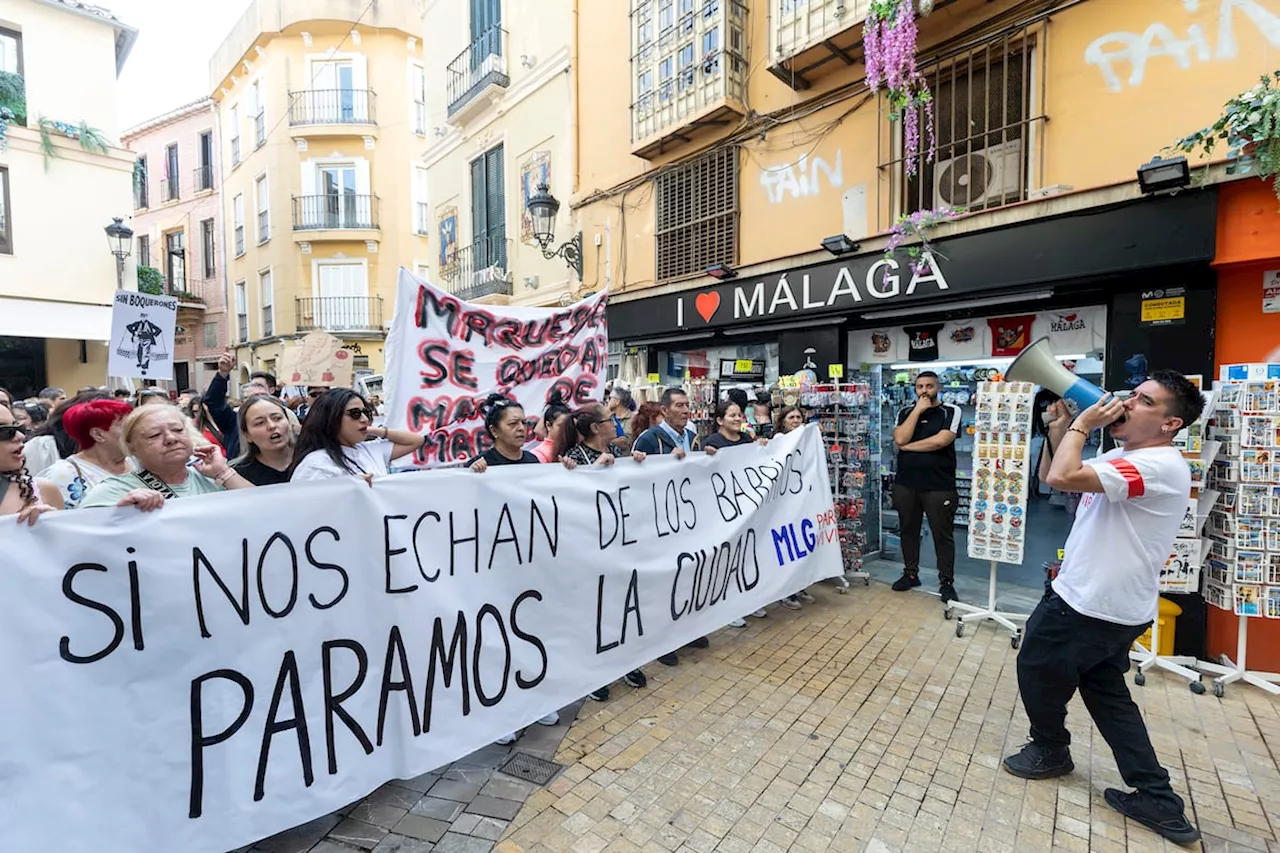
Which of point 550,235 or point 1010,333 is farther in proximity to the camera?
point 550,235

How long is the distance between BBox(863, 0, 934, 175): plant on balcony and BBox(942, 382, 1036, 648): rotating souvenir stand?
2.69 metres

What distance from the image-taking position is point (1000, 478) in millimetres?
4863

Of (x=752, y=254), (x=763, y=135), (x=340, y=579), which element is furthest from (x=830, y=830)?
(x=763, y=135)

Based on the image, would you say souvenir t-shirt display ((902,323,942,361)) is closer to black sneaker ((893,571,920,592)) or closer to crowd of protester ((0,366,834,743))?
black sneaker ((893,571,920,592))

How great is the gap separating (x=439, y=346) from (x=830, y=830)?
12.7 ft

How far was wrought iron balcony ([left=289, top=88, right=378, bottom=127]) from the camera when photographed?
21.2 metres

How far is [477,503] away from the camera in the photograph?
10.0ft

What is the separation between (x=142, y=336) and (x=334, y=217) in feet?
55.5

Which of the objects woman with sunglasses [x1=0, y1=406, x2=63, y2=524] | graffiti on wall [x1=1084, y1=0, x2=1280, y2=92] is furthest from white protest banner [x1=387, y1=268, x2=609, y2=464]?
graffiti on wall [x1=1084, y1=0, x2=1280, y2=92]

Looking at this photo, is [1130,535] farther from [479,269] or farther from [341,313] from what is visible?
[341,313]

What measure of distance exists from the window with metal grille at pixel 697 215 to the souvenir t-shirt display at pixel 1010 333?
330 cm

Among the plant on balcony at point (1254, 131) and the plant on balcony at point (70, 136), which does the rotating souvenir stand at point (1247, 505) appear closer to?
the plant on balcony at point (1254, 131)

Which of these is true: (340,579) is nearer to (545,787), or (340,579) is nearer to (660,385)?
(545,787)

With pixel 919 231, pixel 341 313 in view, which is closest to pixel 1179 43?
pixel 919 231
